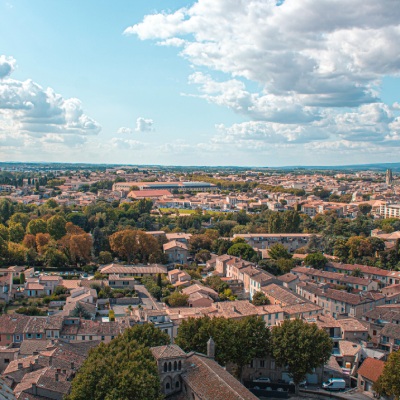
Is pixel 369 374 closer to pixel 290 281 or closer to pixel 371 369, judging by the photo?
pixel 371 369

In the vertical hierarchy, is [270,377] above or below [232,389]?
below

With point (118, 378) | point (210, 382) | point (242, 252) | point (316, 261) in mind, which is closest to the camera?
point (118, 378)

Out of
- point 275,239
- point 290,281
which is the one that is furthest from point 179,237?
point 290,281

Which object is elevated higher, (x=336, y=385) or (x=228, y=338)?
(x=228, y=338)

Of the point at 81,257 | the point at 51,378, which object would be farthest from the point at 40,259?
the point at 51,378

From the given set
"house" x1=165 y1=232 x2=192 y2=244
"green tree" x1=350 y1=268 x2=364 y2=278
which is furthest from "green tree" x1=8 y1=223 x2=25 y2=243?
"green tree" x1=350 y1=268 x2=364 y2=278

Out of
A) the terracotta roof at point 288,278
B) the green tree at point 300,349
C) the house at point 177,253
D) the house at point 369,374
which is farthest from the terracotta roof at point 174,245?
the house at point 369,374

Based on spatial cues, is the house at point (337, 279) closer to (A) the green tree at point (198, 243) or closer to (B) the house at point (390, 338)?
(B) the house at point (390, 338)

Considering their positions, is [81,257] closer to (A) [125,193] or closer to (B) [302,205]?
(B) [302,205]

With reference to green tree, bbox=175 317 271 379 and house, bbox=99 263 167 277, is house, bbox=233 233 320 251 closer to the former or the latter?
house, bbox=99 263 167 277
